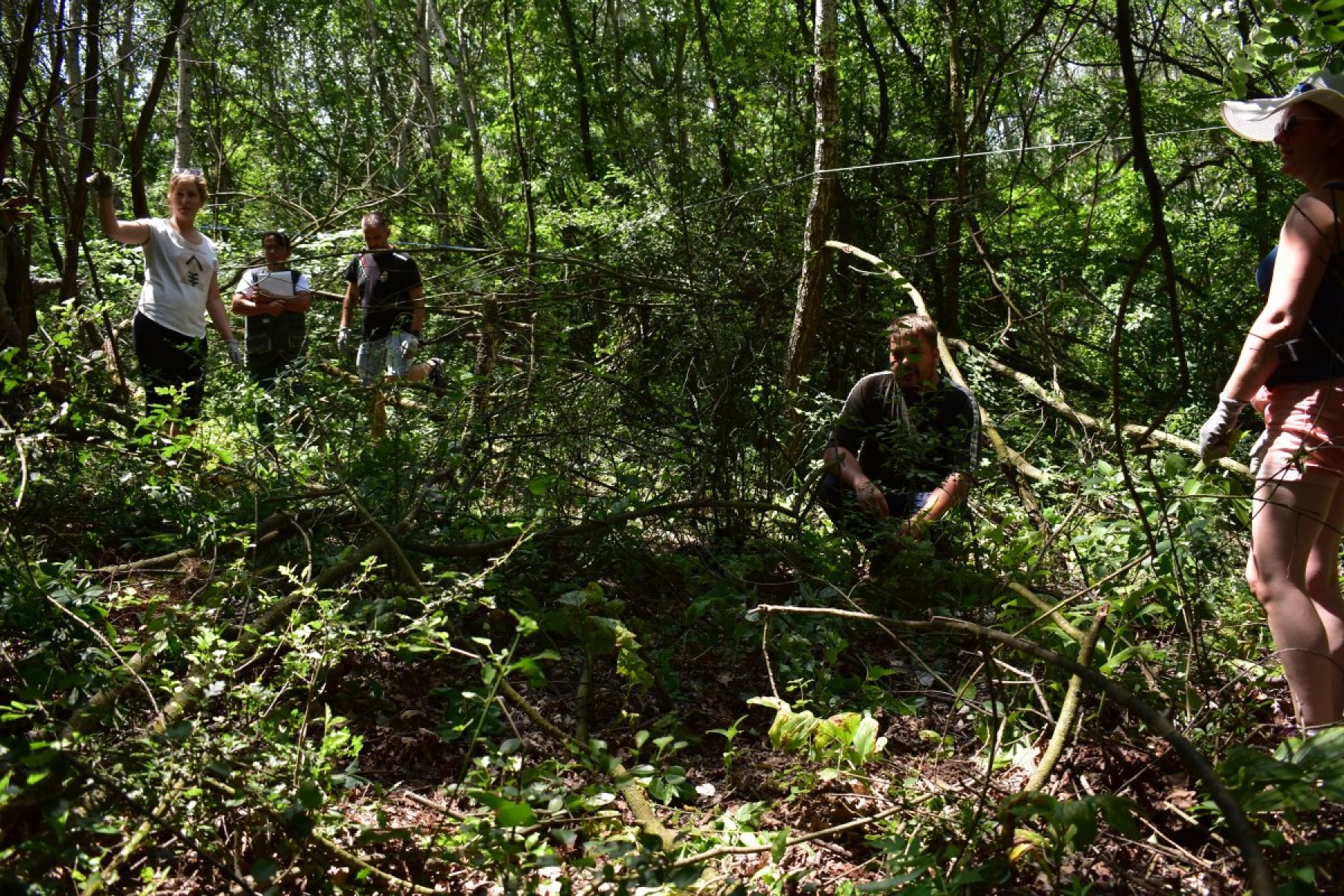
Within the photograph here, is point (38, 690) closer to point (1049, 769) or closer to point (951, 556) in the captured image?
point (1049, 769)

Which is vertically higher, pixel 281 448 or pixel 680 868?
pixel 281 448

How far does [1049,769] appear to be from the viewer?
104 inches

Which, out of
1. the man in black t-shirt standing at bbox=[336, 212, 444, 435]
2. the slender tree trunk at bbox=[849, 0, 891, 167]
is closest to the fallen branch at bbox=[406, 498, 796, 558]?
the man in black t-shirt standing at bbox=[336, 212, 444, 435]

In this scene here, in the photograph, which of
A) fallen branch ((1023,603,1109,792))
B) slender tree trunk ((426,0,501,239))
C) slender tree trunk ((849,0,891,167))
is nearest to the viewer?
fallen branch ((1023,603,1109,792))

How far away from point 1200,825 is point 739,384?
319 centimetres

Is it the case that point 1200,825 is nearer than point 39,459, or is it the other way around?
point 1200,825

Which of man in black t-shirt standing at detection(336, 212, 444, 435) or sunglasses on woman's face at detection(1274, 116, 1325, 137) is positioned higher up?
sunglasses on woman's face at detection(1274, 116, 1325, 137)

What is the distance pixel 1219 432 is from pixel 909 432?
1351mm

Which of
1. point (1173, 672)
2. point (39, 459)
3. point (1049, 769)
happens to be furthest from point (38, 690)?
point (1173, 672)

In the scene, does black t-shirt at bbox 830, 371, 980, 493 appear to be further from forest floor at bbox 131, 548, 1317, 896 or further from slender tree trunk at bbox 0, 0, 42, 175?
slender tree trunk at bbox 0, 0, 42, 175

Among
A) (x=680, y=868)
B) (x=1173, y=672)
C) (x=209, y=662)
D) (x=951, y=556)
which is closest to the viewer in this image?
(x=680, y=868)

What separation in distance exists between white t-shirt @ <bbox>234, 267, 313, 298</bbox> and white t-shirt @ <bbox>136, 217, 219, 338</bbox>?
0.61m

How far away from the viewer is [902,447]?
425cm

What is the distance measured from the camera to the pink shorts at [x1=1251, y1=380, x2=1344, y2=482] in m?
2.78
